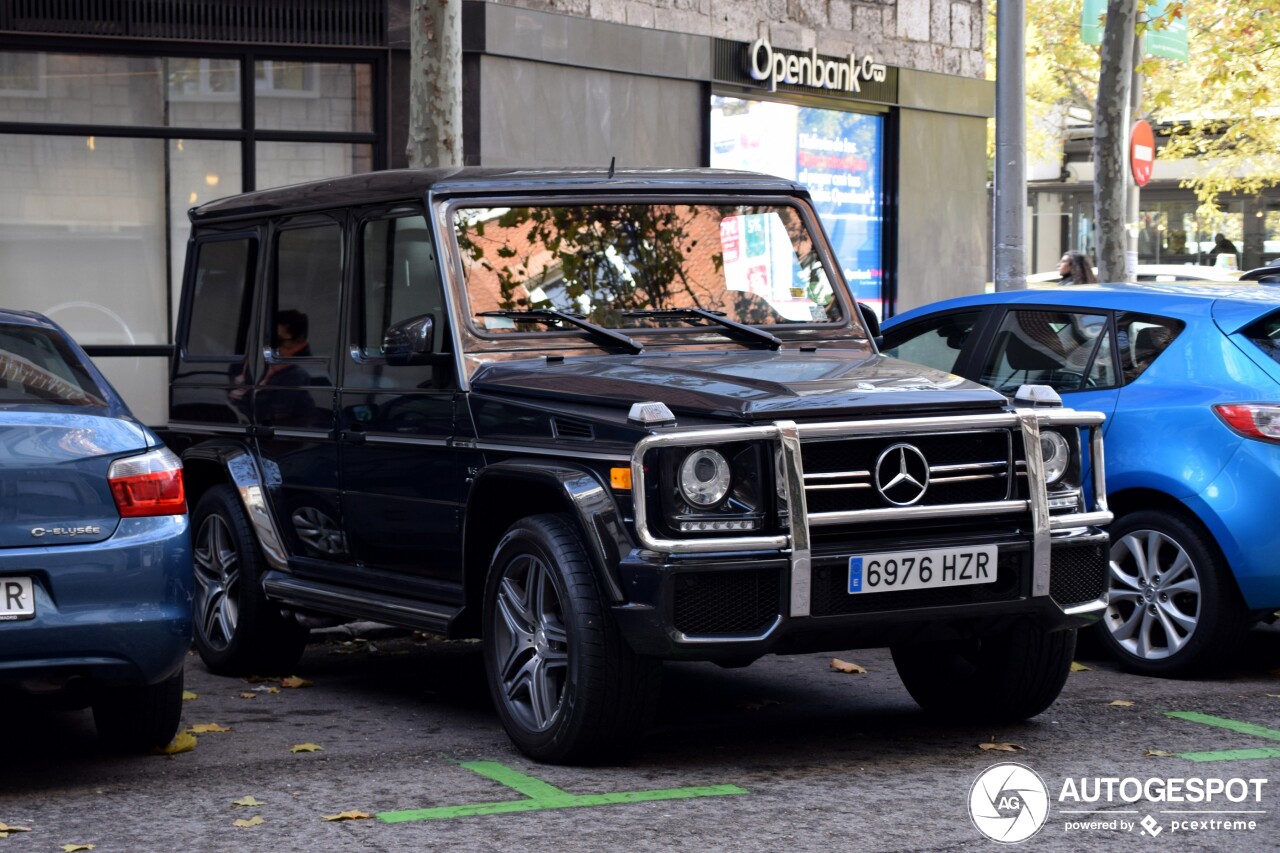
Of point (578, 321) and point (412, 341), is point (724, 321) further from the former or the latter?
point (412, 341)

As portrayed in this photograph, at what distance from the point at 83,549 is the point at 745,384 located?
6.93ft

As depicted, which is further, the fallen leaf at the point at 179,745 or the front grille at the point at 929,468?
the fallen leaf at the point at 179,745

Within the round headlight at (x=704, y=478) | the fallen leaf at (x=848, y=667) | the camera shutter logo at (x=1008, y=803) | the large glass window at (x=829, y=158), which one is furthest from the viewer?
the large glass window at (x=829, y=158)

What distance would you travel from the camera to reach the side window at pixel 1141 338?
8180mm

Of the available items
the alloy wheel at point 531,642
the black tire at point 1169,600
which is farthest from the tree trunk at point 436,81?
the alloy wheel at point 531,642

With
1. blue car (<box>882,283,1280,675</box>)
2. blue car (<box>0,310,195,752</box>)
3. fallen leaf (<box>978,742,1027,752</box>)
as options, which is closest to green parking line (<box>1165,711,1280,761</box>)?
fallen leaf (<box>978,742,1027,752</box>)

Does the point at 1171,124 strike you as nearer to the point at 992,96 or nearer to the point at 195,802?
the point at 992,96

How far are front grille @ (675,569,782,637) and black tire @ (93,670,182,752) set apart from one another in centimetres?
174

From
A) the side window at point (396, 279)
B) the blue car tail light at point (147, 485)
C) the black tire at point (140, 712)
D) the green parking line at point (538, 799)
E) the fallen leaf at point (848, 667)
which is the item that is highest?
the side window at point (396, 279)

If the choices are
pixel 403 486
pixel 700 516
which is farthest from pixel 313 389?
pixel 700 516

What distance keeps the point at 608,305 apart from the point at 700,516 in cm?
163

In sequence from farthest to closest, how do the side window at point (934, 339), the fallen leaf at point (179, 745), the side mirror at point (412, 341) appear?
the side window at point (934, 339)
the side mirror at point (412, 341)
the fallen leaf at point (179, 745)

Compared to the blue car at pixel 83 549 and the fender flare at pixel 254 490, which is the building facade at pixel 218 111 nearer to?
the fender flare at pixel 254 490

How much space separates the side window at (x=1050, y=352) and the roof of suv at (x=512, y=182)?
1.55m
